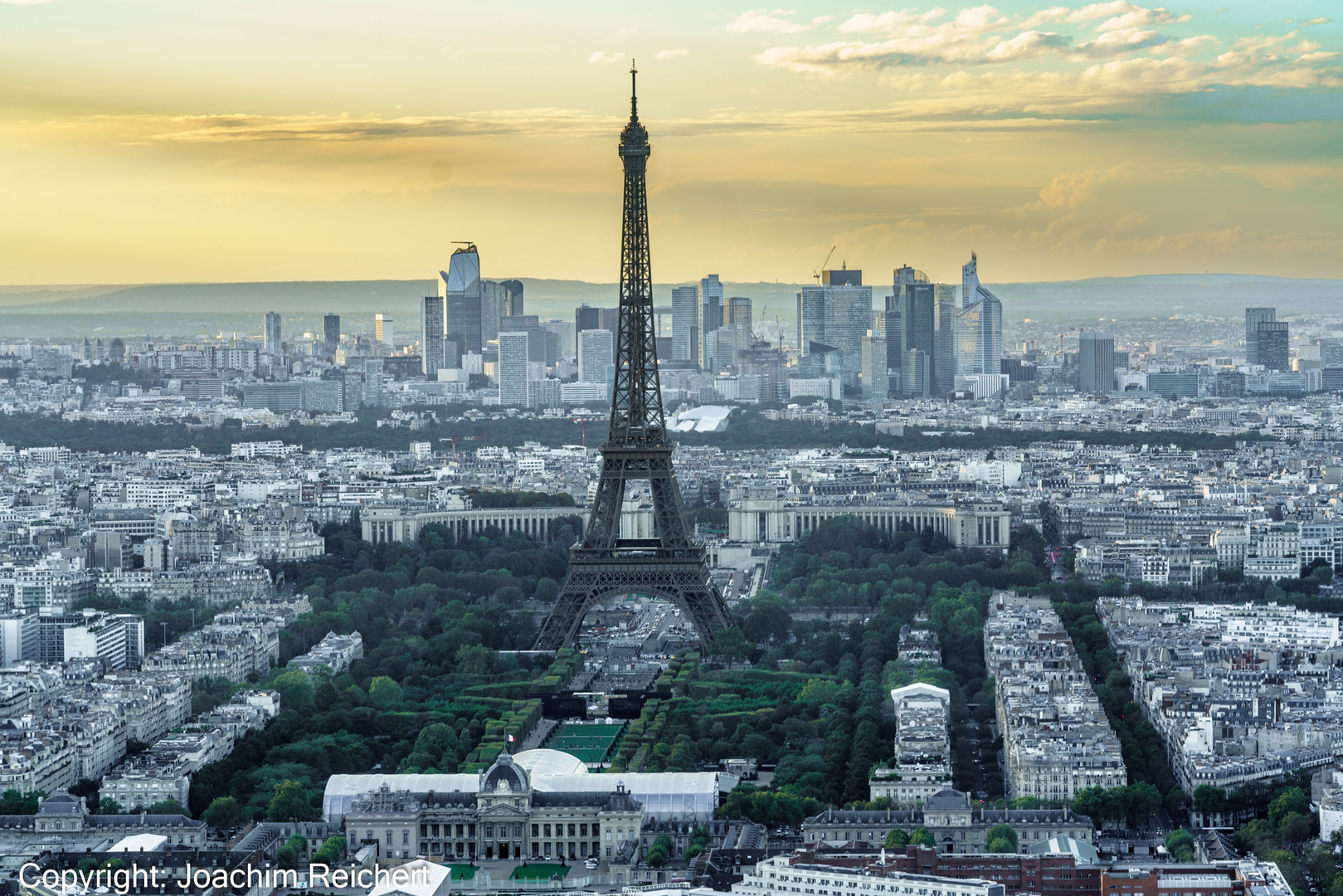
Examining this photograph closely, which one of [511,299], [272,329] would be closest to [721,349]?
[511,299]

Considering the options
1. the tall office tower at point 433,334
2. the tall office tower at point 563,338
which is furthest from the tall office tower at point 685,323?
the tall office tower at point 433,334

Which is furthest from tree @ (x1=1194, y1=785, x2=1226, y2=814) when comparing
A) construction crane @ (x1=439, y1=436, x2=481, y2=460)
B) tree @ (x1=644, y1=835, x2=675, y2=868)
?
construction crane @ (x1=439, y1=436, x2=481, y2=460)

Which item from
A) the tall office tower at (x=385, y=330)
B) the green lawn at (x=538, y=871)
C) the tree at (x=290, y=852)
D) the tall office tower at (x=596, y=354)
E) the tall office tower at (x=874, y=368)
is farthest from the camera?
the tall office tower at (x=385, y=330)

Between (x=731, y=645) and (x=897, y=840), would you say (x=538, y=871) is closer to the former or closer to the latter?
(x=897, y=840)

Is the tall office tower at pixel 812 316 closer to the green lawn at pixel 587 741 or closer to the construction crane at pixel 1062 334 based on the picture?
the construction crane at pixel 1062 334

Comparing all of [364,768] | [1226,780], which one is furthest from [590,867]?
[1226,780]

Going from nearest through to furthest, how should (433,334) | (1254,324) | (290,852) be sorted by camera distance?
1. (290,852)
2. (1254,324)
3. (433,334)
